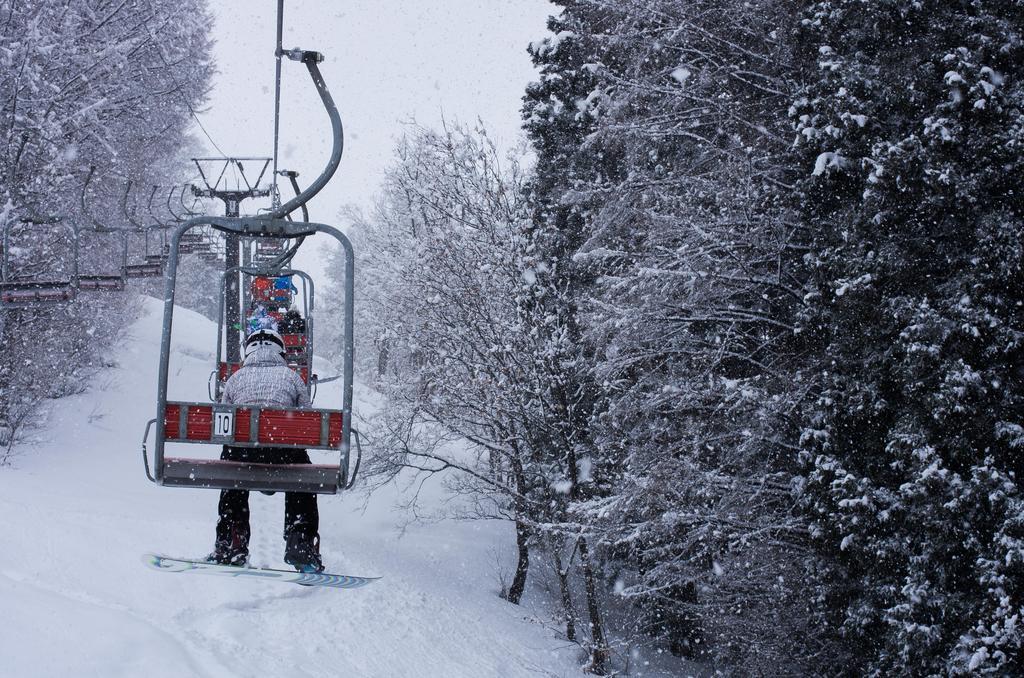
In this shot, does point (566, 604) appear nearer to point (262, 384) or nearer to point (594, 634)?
point (594, 634)

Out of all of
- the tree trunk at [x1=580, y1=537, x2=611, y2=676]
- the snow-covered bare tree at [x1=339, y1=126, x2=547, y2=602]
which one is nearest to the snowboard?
the tree trunk at [x1=580, y1=537, x2=611, y2=676]

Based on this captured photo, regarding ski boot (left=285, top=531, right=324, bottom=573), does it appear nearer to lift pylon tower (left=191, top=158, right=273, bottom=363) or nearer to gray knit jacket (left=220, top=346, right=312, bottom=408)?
gray knit jacket (left=220, top=346, right=312, bottom=408)

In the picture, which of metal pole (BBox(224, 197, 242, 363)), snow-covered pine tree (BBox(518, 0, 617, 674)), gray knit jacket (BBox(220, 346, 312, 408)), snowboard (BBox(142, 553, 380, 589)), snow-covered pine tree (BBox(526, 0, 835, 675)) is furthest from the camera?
metal pole (BBox(224, 197, 242, 363))

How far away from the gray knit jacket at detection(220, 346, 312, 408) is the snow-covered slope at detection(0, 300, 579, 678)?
2086 mm

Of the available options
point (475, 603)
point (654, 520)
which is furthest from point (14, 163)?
point (654, 520)

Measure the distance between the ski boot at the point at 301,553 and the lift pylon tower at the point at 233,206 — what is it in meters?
8.13

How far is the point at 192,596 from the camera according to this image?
29.9ft

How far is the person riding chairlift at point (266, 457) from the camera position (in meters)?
6.84

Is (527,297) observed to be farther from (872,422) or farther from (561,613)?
(872,422)

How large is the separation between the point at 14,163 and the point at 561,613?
12.2 m

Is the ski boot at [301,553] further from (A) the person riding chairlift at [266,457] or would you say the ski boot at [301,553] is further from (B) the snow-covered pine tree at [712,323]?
(B) the snow-covered pine tree at [712,323]

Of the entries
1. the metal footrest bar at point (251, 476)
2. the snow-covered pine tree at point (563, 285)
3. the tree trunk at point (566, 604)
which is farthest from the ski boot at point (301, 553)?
the tree trunk at point (566, 604)

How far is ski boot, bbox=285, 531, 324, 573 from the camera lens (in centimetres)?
696

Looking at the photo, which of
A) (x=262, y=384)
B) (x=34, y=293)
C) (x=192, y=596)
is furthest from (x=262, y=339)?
(x=34, y=293)
